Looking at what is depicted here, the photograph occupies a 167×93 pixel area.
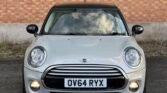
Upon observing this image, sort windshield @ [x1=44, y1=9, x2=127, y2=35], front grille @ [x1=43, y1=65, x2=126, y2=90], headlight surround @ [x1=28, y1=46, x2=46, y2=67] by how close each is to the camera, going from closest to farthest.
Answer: front grille @ [x1=43, y1=65, x2=126, y2=90] < headlight surround @ [x1=28, y1=46, x2=46, y2=67] < windshield @ [x1=44, y1=9, x2=127, y2=35]

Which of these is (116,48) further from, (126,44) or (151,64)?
(151,64)

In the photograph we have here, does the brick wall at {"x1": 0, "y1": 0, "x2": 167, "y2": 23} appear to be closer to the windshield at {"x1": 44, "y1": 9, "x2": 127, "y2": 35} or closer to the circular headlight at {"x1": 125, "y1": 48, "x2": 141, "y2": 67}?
the windshield at {"x1": 44, "y1": 9, "x2": 127, "y2": 35}

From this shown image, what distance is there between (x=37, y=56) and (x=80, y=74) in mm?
663

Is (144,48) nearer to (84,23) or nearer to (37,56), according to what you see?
(84,23)

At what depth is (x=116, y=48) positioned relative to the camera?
593 centimetres

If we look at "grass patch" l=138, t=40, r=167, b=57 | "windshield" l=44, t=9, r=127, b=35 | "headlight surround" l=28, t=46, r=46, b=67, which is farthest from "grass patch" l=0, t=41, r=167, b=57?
"headlight surround" l=28, t=46, r=46, b=67

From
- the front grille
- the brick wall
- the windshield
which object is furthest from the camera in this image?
the brick wall

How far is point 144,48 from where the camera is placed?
1168cm

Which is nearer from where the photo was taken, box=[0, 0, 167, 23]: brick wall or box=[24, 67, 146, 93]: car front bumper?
box=[24, 67, 146, 93]: car front bumper

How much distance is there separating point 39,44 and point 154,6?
7.57m

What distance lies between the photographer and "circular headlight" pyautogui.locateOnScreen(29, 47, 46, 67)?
5675 mm

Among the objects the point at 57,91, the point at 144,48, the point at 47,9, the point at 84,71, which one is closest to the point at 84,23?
the point at 84,71

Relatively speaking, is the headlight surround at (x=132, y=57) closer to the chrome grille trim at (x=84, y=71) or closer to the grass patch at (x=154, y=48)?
the chrome grille trim at (x=84, y=71)

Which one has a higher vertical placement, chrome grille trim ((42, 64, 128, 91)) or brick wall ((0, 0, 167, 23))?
chrome grille trim ((42, 64, 128, 91))
